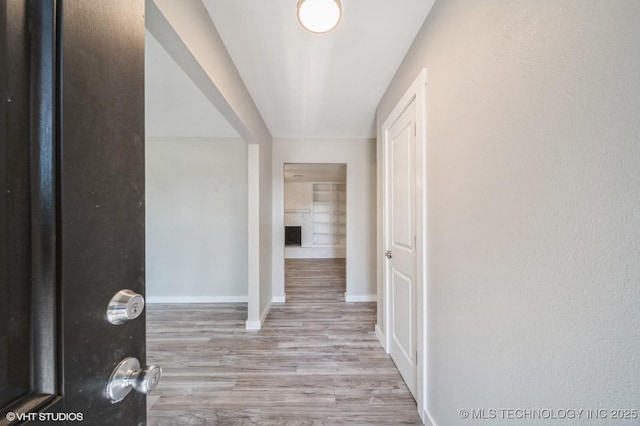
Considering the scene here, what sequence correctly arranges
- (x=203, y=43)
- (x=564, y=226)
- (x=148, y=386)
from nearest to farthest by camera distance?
(x=148, y=386), (x=564, y=226), (x=203, y=43)

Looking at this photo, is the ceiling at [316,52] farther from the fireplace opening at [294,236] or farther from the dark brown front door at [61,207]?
the fireplace opening at [294,236]

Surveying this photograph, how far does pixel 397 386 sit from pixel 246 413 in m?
1.02

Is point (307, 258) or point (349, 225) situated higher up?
point (349, 225)

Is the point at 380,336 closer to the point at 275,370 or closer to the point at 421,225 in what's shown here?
the point at 275,370

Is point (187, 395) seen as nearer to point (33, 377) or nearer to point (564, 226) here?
point (33, 377)

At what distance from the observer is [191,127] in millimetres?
3271

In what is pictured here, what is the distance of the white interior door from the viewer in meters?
1.76

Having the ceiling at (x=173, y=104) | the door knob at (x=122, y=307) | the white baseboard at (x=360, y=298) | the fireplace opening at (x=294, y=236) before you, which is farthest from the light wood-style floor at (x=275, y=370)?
the fireplace opening at (x=294, y=236)

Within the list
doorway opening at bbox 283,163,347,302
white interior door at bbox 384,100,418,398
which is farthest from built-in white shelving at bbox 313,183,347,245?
white interior door at bbox 384,100,418,398

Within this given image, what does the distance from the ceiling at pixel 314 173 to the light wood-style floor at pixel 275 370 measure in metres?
3.09

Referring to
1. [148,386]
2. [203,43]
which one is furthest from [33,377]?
[203,43]

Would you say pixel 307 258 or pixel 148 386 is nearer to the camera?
A: pixel 148 386

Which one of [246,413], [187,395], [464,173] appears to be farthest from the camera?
[187,395]

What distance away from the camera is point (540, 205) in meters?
0.77
